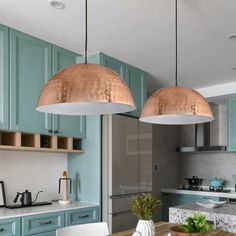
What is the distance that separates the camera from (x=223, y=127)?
5691 millimetres

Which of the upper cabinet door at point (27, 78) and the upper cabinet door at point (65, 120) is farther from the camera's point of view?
the upper cabinet door at point (65, 120)

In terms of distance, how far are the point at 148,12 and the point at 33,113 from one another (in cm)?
141

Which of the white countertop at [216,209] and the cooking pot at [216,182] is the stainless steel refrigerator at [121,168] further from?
the cooking pot at [216,182]

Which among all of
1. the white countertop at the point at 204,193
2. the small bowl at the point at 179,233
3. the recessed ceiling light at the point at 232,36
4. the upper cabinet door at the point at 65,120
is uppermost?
the recessed ceiling light at the point at 232,36

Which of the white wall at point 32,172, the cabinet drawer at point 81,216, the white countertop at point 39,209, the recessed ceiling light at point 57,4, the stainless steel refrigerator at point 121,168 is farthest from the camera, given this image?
the stainless steel refrigerator at point 121,168

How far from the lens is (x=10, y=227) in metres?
2.62

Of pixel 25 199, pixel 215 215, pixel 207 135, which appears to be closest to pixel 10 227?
pixel 25 199

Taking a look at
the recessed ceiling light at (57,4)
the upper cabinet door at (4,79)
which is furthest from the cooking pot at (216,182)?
the recessed ceiling light at (57,4)

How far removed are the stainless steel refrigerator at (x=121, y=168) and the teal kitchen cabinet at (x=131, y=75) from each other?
303 mm

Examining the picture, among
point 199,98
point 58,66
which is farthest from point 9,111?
point 199,98

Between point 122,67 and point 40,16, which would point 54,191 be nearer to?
point 122,67

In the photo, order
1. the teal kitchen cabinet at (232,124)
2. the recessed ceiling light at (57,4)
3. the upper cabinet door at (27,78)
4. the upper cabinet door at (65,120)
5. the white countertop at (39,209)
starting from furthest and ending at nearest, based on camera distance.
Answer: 1. the teal kitchen cabinet at (232,124)
2. the upper cabinet door at (65,120)
3. the upper cabinet door at (27,78)
4. the white countertop at (39,209)
5. the recessed ceiling light at (57,4)

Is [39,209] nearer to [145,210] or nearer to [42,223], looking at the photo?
[42,223]

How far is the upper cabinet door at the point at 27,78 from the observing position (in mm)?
2957
